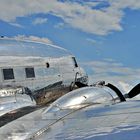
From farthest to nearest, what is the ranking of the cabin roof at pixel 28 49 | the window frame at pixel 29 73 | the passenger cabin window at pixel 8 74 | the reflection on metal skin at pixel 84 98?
the window frame at pixel 29 73
the cabin roof at pixel 28 49
the passenger cabin window at pixel 8 74
the reflection on metal skin at pixel 84 98

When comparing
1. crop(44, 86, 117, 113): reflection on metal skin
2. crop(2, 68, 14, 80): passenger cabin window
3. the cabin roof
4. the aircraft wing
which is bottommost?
the aircraft wing

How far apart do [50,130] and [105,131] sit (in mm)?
633

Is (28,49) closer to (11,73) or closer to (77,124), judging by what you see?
(11,73)

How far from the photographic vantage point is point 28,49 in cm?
1524

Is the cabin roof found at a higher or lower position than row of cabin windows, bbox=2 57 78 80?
higher

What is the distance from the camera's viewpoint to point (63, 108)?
16.4 feet

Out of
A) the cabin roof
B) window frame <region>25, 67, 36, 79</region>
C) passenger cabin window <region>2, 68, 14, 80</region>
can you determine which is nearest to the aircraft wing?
passenger cabin window <region>2, 68, 14, 80</region>

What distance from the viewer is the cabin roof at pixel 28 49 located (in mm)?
14367

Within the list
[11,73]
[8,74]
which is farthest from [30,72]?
[8,74]

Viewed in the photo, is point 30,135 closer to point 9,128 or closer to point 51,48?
point 9,128

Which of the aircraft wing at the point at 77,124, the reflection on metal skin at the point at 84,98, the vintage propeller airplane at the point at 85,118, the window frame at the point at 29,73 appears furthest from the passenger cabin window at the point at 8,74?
the aircraft wing at the point at 77,124

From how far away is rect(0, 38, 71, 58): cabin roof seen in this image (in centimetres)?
1437

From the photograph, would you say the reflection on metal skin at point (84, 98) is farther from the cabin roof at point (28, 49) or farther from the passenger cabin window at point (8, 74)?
the cabin roof at point (28, 49)

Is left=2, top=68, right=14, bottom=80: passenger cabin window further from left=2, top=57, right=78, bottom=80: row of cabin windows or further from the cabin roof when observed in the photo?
the cabin roof
